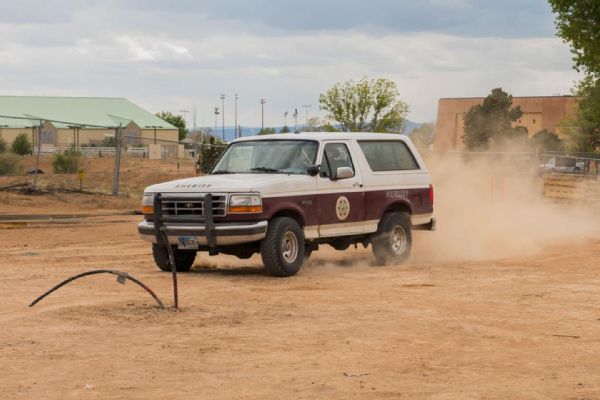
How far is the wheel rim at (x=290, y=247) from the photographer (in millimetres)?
15031

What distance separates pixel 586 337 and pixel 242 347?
3286 mm

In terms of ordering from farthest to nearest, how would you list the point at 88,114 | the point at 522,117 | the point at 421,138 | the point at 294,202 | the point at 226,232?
1. the point at 522,117
2. the point at 88,114
3. the point at 421,138
4. the point at 294,202
5. the point at 226,232

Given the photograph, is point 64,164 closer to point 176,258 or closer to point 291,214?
point 176,258

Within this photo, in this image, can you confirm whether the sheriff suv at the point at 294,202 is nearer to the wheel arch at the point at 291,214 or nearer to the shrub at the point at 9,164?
the wheel arch at the point at 291,214

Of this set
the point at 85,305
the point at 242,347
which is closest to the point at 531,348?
the point at 242,347

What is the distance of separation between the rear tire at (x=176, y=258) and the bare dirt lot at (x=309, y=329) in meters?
0.22

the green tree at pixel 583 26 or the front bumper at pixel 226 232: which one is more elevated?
the green tree at pixel 583 26

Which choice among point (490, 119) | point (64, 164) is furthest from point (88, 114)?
point (64, 164)

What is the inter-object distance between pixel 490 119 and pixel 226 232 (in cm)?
8886

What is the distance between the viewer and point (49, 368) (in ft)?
28.6

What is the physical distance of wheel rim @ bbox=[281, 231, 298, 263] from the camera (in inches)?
592

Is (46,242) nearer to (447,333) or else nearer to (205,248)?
(205,248)

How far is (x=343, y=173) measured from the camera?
15711 mm

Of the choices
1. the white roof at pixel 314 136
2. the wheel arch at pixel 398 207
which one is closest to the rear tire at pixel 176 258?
the white roof at pixel 314 136
